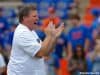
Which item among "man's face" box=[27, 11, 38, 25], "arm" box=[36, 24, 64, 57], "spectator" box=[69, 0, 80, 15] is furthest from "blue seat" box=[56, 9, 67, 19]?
"arm" box=[36, 24, 64, 57]

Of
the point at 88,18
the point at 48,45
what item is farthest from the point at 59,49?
the point at 48,45

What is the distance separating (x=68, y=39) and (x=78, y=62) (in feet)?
3.66

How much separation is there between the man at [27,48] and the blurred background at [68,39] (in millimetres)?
1232

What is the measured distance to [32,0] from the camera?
14.0 meters

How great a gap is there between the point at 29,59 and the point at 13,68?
23 cm

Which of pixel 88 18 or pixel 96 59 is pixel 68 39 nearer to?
pixel 96 59

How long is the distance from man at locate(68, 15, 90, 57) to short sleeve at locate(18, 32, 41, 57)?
3.63 metres

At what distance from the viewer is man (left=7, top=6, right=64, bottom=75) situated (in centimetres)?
645

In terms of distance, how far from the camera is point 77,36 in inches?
418

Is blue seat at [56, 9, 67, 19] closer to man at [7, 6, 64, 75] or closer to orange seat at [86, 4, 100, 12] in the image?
orange seat at [86, 4, 100, 12]

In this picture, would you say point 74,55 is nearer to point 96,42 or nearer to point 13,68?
point 96,42

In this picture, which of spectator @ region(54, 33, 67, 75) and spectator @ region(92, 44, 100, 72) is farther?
spectator @ region(54, 33, 67, 75)

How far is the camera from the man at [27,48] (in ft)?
21.2

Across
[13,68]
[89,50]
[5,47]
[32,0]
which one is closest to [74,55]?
[89,50]
